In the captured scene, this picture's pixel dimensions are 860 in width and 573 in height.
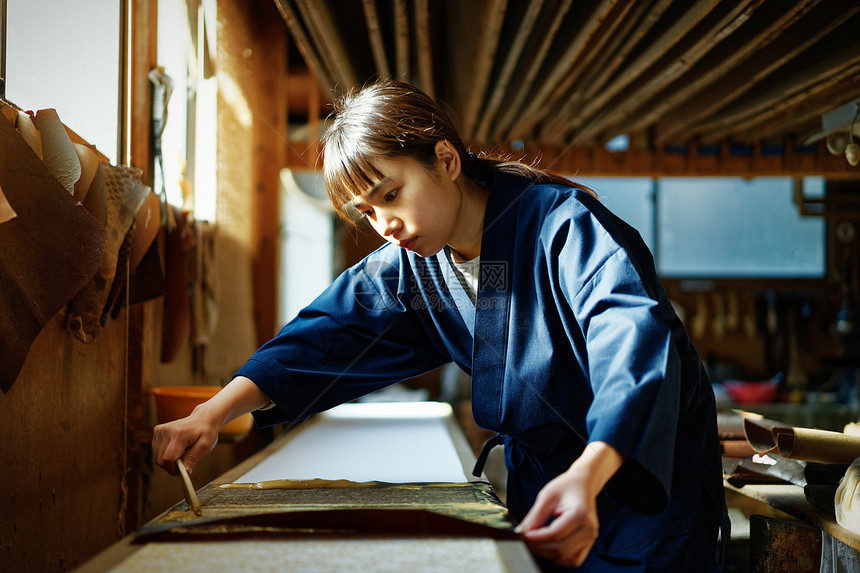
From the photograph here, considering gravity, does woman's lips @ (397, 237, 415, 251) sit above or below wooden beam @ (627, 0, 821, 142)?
below

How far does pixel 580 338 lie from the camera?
1.14m

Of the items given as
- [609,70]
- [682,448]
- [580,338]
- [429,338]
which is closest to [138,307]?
[429,338]

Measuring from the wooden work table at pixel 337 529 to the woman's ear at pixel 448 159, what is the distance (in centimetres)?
59

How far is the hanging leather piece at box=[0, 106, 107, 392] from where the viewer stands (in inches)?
43.3

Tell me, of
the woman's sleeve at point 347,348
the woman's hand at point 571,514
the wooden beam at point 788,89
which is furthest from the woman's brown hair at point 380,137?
the wooden beam at point 788,89

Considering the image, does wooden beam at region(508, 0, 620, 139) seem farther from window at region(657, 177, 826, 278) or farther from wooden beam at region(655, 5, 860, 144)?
window at region(657, 177, 826, 278)

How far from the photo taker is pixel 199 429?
1.19m

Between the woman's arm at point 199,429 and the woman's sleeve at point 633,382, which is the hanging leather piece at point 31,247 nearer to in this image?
the woman's arm at point 199,429

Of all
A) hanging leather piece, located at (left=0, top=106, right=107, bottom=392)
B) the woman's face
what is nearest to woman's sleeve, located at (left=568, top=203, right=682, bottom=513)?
the woman's face

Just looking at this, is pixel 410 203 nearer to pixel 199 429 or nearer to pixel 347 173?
pixel 347 173

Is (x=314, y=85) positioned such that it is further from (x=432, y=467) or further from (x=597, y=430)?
(x=597, y=430)

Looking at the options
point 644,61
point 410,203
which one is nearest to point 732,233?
point 644,61

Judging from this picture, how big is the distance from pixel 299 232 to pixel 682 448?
3758 mm

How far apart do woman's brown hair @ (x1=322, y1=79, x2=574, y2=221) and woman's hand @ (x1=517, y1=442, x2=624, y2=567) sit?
638 millimetres
